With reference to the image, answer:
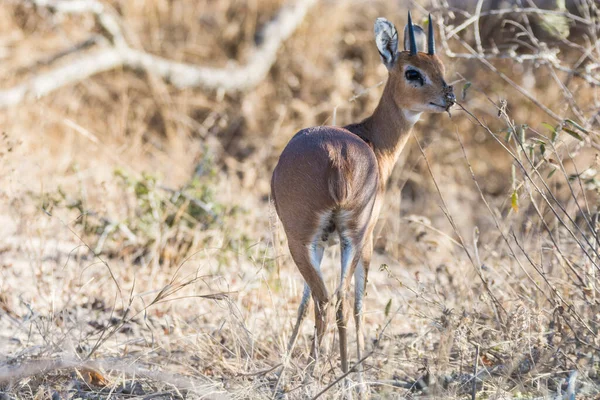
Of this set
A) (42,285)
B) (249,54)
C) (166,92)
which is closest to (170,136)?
(166,92)

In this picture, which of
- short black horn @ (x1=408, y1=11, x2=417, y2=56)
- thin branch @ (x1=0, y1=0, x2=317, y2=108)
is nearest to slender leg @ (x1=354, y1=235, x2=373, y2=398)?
short black horn @ (x1=408, y1=11, x2=417, y2=56)

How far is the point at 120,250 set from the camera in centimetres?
557

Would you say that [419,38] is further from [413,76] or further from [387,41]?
[413,76]

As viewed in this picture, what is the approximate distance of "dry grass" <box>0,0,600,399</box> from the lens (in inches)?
140

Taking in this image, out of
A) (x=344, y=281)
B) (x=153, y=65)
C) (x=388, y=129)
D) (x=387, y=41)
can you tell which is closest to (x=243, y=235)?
(x=388, y=129)

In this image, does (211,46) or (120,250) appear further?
(211,46)

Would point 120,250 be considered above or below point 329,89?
below

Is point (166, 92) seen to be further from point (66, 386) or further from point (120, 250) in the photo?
point (66, 386)

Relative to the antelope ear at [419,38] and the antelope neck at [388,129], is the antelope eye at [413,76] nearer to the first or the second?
the antelope neck at [388,129]

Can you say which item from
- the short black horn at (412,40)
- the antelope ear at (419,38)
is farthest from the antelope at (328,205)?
the antelope ear at (419,38)

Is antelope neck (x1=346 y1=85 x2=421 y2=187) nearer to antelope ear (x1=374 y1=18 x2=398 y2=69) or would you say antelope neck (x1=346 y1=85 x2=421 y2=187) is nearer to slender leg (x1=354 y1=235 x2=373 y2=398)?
antelope ear (x1=374 y1=18 x2=398 y2=69)

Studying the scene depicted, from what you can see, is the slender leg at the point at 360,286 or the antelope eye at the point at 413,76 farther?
the antelope eye at the point at 413,76

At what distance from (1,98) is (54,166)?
0.96m

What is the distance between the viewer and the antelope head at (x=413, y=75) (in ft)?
13.5
